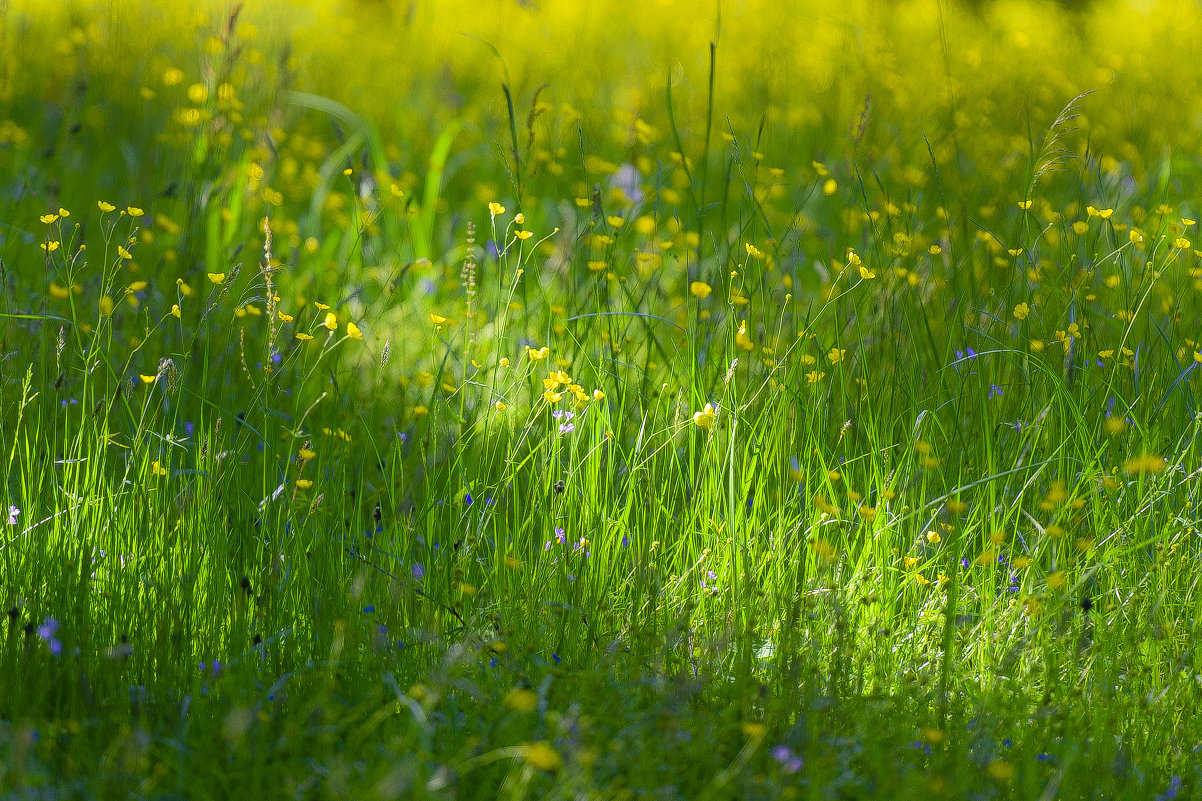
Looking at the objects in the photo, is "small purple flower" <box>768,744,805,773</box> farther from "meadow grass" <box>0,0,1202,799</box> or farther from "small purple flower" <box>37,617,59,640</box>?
"small purple flower" <box>37,617,59,640</box>

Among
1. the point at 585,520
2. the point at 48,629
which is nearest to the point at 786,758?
the point at 585,520

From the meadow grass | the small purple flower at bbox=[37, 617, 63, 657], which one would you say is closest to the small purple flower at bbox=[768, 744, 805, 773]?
the meadow grass

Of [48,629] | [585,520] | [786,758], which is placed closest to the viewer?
[786,758]

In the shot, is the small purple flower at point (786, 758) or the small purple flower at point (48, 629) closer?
the small purple flower at point (786, 758)

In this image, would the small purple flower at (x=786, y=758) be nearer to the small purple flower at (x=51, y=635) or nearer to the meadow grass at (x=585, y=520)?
the meadow grass at (x=585, y=520)

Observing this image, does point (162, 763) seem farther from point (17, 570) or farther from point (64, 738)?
point (17, 570)

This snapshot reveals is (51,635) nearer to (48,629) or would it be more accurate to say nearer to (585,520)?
(48,629)

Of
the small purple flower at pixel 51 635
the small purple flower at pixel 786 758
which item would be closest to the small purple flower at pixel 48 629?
the small purple flower at pixel 51 635

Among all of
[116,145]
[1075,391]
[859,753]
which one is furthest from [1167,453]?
[116,145]

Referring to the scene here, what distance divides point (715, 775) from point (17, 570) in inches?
50.3

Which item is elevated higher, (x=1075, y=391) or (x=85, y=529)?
(x=1075, y=391)

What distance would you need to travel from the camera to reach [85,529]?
6.44 ft

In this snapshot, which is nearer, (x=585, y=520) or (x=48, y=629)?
(x=48, y=629)

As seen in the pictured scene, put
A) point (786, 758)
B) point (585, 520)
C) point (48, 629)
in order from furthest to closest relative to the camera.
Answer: point (585, 520), point (48, 629), point (786, 758)
